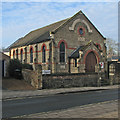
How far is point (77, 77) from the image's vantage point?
22516mm

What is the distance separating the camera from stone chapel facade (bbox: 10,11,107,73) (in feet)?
93.1

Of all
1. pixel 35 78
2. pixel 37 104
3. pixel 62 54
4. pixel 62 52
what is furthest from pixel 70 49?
pixel 37 104

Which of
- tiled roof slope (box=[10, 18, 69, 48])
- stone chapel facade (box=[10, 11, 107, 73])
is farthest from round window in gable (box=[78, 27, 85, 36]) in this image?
tiled roof slope (box=[10, 18, 69, 48])

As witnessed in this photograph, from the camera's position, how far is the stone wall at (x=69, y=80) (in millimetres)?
20325

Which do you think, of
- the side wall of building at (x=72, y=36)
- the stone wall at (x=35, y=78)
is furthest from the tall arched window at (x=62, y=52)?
the stone wall at (x=35, y=78)

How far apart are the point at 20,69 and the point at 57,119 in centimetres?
1740

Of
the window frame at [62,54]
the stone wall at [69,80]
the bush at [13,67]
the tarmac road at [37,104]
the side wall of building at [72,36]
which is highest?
the side wall of building at [72,36]

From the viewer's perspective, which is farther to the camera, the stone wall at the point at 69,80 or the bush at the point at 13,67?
the bush at the point at 13,67

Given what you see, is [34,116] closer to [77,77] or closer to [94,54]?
[77,77]

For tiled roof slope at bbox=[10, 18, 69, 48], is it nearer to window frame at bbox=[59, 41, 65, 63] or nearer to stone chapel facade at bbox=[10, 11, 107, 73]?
stone chapel facade at bbox=[10, 11, 107, 73]

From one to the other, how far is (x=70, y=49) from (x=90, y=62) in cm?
392

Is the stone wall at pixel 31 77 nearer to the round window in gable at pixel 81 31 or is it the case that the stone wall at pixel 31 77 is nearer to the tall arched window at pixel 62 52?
the tall arched window at pixel 62 52

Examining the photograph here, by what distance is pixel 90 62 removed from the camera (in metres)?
30.1

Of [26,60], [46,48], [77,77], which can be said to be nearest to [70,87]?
[77,77]
